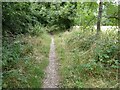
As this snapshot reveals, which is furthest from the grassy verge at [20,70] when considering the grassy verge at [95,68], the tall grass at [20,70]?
the grassy verge at [95,68]

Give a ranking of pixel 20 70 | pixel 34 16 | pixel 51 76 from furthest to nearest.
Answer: pixel 34 16
pixel 51 76
pixel 20 70

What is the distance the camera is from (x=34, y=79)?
6.18 meters

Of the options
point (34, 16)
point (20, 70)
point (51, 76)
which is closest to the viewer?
point (20, 70)

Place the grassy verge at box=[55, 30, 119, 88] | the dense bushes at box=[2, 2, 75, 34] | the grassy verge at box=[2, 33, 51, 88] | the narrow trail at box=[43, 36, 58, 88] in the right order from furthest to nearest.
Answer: the dense bushes at box=[2, 2, 75, 34], the narrow trail at box=[43, 36, 58, 88], the grassy verge at box=[55, 30, 119, 88], the grassy verge at box=[2, 33, 51, 88]

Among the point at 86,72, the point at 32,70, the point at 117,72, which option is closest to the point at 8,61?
the point at 32,70

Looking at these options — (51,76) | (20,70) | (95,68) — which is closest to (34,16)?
(51,76)

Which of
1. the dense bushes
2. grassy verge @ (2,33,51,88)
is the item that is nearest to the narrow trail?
grassy verge @ (2,33,51,88)

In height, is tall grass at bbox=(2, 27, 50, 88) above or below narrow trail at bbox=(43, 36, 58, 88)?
above

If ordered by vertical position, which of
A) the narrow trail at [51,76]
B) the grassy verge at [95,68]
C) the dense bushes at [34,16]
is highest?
the dense bushes at [34,16]

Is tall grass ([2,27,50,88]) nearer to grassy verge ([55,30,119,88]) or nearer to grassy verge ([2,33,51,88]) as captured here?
grassy verge ([2,33,51,88])

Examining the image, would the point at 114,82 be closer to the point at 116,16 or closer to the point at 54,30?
the point at 116,16

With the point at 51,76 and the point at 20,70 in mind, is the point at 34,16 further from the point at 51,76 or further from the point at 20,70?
the point at 20,70

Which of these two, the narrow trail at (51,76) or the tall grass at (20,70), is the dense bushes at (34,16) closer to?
the tall grass at (20,70)

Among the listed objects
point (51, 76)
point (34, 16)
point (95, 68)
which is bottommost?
point (51, 76)
